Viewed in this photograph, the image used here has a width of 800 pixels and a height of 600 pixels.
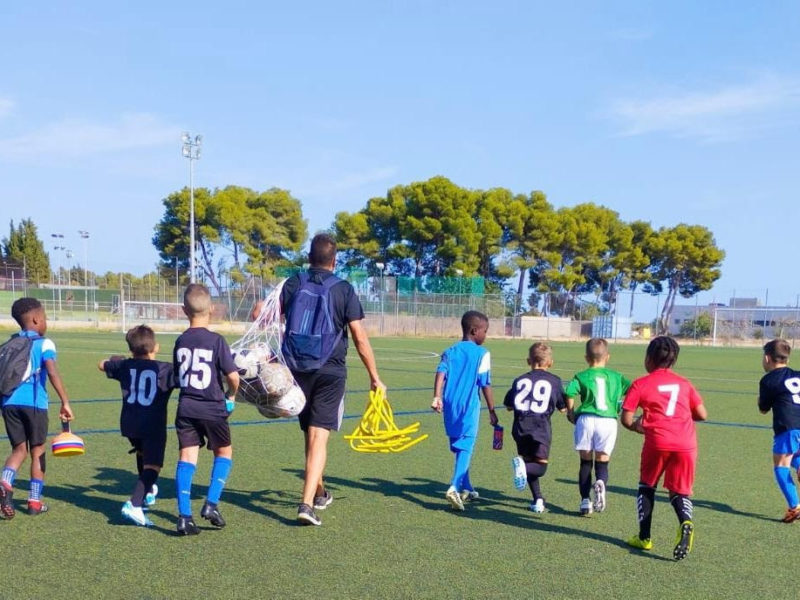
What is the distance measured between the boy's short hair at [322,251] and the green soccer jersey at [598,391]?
6.67 ft

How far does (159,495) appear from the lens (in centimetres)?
609

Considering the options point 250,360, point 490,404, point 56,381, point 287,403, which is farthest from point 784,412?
point 56,381

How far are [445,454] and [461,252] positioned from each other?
4171 centimetres

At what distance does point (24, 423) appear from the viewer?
5484 mm

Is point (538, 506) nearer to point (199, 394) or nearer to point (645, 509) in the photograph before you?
point (645, 509)

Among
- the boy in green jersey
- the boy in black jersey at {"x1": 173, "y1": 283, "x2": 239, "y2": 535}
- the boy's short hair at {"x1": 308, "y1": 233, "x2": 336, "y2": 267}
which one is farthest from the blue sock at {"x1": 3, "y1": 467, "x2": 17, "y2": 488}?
Result: the boy in green jersey

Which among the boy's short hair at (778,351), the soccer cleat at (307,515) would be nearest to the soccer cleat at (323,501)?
the soccer cleat at (307,515)

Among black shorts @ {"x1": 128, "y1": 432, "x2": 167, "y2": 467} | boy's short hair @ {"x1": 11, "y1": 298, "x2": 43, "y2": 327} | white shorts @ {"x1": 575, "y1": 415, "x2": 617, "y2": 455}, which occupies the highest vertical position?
boy's short hair @ {"x1": 11, "y1": 298, "x2": 43, "y2": 327}

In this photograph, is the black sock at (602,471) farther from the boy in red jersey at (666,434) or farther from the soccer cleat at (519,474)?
the boy in red jersey at (666,434)

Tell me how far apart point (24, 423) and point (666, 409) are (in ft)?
14.7

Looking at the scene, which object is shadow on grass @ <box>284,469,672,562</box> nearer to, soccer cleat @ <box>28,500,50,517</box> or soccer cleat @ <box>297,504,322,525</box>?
soccer cleat @ <box>297,504,322,525</box>

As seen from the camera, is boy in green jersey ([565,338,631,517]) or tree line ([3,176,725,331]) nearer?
boy in green jersey ([565,338,631,517])

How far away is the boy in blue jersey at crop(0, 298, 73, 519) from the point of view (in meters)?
5.43

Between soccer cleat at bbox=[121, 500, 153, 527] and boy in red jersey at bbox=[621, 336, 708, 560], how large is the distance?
3265 mm
